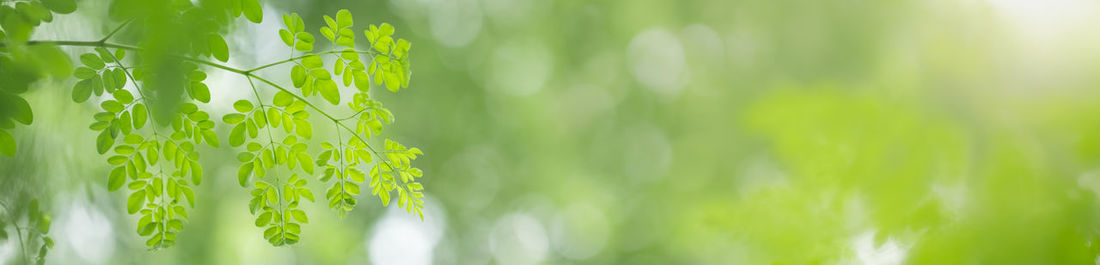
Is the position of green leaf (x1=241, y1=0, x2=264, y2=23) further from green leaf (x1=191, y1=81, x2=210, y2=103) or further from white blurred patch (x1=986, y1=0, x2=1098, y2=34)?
white blurred patch (x1=986, y1=0, x2=1098, y2=34)

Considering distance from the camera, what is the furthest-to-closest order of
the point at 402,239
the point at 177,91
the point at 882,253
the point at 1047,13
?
the point at 402,239, the point at 1047,13, the point at 882,253, the point at 177,91

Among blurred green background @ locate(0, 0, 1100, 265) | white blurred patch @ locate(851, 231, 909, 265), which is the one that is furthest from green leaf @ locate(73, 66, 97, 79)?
white blurred patch @ locate(851, 231, 909, 265)

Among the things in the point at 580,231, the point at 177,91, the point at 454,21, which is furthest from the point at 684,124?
the point at 177,91

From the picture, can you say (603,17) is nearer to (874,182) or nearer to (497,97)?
(497,97)

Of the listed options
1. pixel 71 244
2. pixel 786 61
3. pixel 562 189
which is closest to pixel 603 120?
pixel 562 189

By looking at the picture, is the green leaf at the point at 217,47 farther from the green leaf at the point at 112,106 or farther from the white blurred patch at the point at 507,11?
the white blurred patch at the point at 507,11

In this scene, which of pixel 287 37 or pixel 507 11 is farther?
pixel 507 11

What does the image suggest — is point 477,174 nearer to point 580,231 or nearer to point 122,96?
point 580,231

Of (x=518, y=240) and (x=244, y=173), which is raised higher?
(x=518, y=240)
